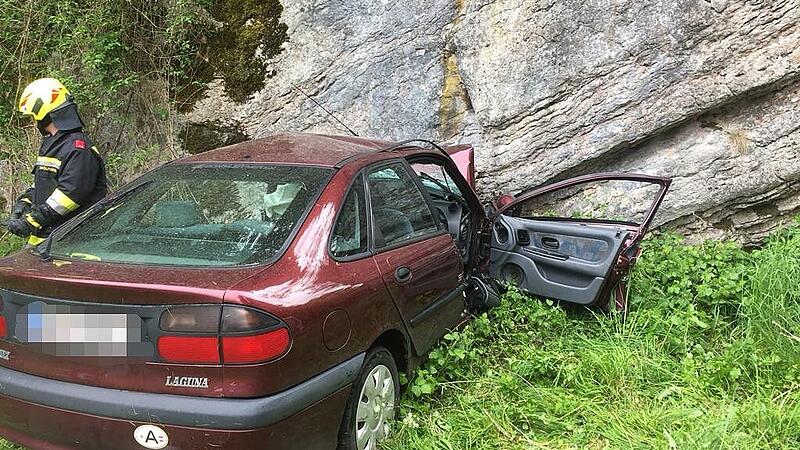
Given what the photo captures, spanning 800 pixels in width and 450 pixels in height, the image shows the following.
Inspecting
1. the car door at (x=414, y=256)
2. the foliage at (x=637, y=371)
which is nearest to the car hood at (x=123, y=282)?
the car door at (x=414, y=256)

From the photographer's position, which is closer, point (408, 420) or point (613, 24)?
point (408, 420)

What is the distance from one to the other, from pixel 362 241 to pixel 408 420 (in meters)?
0.87

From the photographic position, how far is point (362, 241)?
290cm

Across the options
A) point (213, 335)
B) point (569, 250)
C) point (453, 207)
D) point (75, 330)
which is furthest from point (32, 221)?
point (569, 250)

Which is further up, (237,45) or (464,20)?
(237,45)

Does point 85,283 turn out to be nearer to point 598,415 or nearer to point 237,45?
point 598,415

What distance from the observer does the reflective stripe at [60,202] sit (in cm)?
403

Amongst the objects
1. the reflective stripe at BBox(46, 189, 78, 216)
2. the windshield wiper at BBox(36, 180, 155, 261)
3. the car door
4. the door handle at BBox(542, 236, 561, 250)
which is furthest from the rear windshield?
the door handle at BBox(542, 236, 561, 250)

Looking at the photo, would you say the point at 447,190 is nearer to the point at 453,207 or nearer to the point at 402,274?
the point at 453,207

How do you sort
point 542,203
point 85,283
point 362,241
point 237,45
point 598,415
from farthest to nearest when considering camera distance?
point 237,45, point 542,203, point 598,415, point 362,241, point 85,283

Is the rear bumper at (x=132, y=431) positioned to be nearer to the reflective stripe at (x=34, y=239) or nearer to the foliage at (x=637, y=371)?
the foliage at (x=637, y=371)

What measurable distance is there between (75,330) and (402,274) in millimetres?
1418

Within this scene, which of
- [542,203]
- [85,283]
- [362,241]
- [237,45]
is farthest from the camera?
[237,45]

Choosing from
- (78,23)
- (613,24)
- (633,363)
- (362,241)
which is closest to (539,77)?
(613,24)
